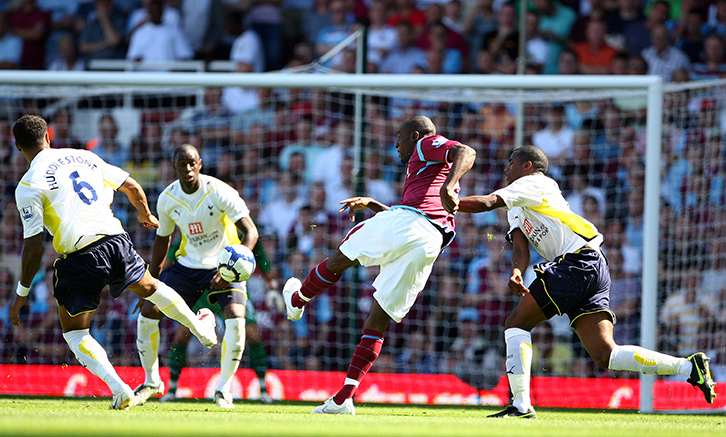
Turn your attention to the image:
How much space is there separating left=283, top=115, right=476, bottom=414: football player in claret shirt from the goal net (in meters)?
2.18

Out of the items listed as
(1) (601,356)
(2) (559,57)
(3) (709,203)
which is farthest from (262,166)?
(1) (601,356)

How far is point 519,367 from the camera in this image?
5621 mm

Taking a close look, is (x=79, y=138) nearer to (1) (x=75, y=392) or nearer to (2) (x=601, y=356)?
(1) (x=75, y=392)

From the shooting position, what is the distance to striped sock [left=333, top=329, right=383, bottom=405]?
5.56 meters

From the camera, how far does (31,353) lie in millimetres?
9719

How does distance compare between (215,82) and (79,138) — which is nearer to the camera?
(215,82)

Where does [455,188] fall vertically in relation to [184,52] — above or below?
below

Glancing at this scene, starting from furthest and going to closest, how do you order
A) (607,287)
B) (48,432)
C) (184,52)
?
(184,52) < (607,287) < (48,432)

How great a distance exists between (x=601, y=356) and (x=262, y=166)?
251 inches

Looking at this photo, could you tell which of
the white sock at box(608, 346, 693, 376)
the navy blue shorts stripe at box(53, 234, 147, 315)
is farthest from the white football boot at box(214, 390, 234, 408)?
the white sock at box(608, 346, 693, 376)

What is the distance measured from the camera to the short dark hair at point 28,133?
5617 millimetres

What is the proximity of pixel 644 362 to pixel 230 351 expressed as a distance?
127 inches

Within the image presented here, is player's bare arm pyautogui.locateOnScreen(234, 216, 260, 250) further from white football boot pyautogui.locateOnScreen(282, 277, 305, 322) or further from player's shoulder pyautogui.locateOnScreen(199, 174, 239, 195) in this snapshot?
white football boot pyautogui.locateOnScreen(282, 277, 305, 322)

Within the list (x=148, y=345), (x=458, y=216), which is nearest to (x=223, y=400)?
(x=148, y=345)
